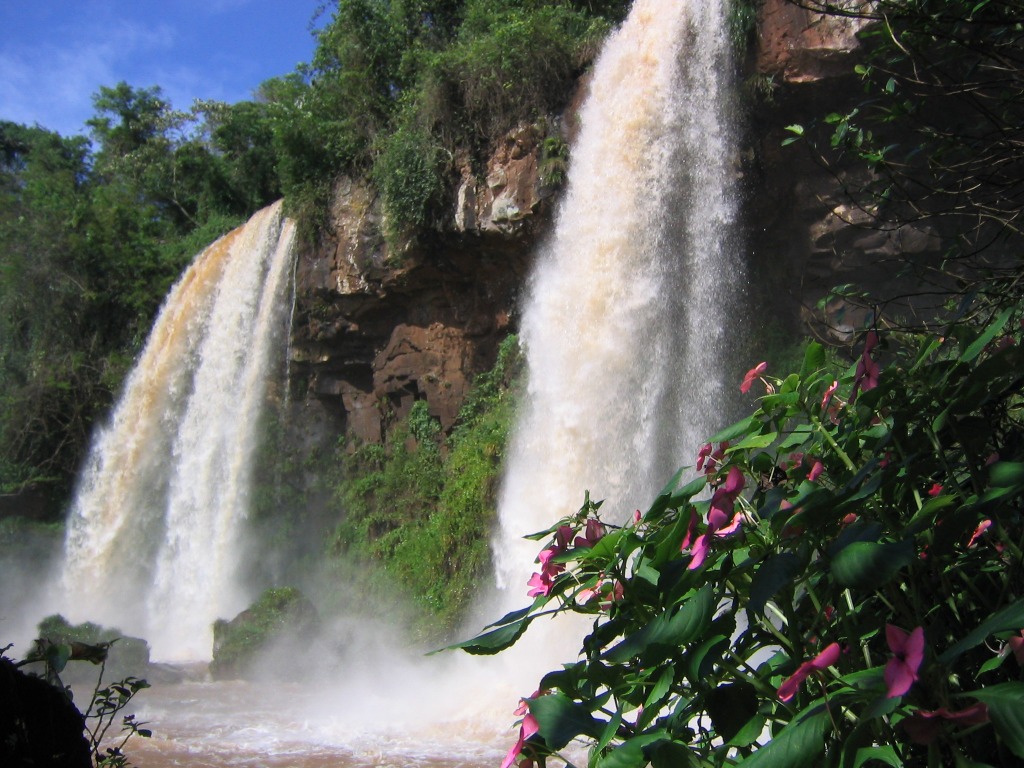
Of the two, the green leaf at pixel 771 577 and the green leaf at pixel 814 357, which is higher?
the green leaf at pixel 814 357

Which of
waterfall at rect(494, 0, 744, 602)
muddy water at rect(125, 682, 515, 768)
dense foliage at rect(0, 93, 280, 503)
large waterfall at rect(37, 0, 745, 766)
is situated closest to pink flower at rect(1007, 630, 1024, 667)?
muddy water at rect(125, 682, 515, 768)

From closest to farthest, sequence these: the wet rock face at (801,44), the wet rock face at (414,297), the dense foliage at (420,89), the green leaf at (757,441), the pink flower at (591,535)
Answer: the green leaf at (757,441) < the pink flower at (591,535) < the wet rock face at (801,44) < the wet rock face at (414,297) < the dense foliage at (420,89)

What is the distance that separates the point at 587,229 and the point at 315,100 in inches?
264

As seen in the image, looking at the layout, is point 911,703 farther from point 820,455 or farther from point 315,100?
point 315,100

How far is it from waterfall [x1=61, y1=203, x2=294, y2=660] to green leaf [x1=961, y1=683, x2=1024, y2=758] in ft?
47.1

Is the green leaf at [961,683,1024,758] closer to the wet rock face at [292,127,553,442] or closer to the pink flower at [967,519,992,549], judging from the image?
the pink flower at [967,519,992,549]

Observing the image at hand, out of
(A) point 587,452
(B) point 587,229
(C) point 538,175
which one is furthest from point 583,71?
(A) point 587,452

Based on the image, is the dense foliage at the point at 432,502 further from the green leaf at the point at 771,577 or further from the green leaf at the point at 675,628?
the green leaf at the point at 771,577

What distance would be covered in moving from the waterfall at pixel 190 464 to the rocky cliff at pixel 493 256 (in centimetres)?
102

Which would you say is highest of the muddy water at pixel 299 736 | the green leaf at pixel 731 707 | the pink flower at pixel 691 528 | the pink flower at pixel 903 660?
the pink flower at pixel 691 528

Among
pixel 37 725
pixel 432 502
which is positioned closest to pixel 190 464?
pixel 432 502

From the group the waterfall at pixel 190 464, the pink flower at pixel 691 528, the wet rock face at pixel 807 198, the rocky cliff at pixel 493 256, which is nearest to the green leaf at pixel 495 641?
the pink flower at pixel 691 528

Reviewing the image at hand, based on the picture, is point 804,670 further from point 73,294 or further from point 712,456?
point 73,294

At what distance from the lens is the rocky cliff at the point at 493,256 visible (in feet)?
33.4
